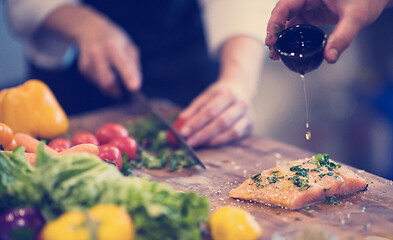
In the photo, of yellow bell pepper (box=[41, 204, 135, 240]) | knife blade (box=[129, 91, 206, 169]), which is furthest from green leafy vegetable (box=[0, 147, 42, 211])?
knife blade (box=[129, 91, 206, 169])

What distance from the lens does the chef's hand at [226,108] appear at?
9.52ft

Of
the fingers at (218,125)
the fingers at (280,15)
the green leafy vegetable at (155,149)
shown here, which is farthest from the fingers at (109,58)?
the fingers at (280,15)

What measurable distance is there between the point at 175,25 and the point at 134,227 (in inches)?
106

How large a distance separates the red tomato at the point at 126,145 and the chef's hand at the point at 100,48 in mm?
881

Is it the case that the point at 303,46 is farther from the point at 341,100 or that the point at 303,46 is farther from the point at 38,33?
the point at 341,100

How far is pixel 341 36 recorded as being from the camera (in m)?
1.87

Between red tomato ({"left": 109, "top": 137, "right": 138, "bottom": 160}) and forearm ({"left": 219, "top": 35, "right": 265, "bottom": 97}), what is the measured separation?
963 mm

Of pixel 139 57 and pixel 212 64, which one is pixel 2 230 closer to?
pixel 139 57

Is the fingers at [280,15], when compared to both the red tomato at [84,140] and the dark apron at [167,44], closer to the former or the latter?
the red tomato at [84,140]

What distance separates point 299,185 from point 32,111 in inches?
68.1

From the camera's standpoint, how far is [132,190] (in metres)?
1.53

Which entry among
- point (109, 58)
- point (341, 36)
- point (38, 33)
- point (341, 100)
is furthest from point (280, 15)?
point (341, 100)

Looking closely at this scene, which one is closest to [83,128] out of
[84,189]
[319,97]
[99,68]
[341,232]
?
[99,68]

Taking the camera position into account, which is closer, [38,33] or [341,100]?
[38,33]
